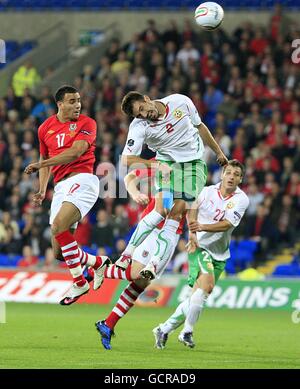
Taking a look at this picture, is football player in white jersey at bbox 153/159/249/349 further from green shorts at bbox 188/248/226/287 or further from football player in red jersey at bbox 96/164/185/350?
football player in red jersey at bbox 96/164/185/350

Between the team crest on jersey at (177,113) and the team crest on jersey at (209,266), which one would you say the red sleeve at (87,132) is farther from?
the team crest on jersey at (209,266)

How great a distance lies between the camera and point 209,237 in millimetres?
14266

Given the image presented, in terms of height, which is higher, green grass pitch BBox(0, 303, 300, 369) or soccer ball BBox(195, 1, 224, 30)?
soccer ball BBox(195, 1, 224, 30)

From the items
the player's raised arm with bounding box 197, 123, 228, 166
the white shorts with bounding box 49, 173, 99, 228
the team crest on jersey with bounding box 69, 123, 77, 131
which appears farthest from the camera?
the player's raised arm with bounding box 197, 123, 228, 166

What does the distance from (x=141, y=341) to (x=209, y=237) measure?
1579 mm

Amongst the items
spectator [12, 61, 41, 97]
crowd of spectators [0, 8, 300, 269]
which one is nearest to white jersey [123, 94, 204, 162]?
crowd of spectators [0, 8, 300, 269]

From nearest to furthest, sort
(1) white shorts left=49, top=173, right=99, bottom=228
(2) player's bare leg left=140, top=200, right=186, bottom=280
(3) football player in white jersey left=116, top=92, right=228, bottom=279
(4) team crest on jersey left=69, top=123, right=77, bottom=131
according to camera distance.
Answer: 1. (2) player's bare leg left=140, top=200, right=186, bottom=280
2. (3) football player in white jersey left=116, top=92, right=228, bottom=279
3. (1) white shorts left=49, top=173, right=99, bottom=228
4. (4) team crest on jersey left=69, top=123, right=77, bottom=131

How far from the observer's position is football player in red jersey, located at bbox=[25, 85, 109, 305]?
13.1 m

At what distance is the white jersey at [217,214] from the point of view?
46.5 feet

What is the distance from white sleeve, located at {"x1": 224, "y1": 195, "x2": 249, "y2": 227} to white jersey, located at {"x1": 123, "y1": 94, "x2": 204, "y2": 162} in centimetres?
87
